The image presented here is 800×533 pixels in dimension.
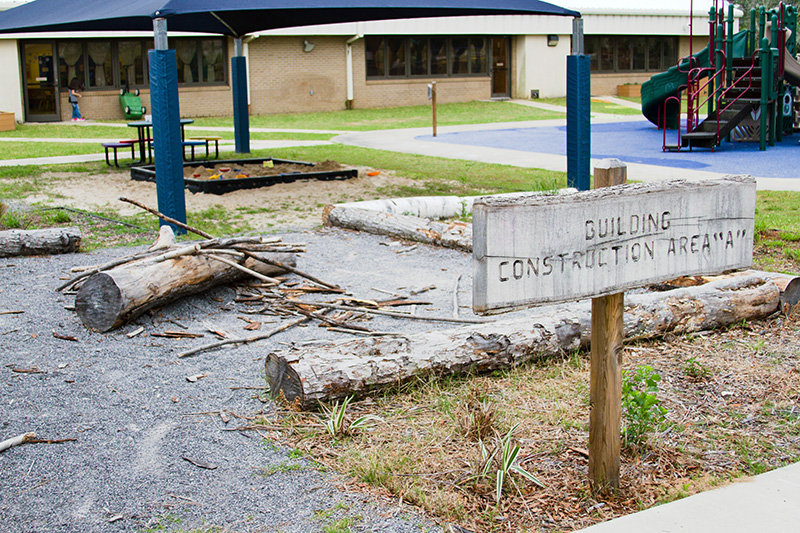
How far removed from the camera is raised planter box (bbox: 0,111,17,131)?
78.7ft

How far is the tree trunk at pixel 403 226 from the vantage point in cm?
877

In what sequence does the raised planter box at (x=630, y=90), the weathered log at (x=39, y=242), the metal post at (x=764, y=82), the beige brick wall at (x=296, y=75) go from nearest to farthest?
the weathered log at (x=39, y=242), the metal post at (x=764, y=82), the beige brick wall at (x=296, y=75), the raised planter box at (x=630, y=90)

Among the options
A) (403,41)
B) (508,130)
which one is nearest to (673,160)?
(508,130)

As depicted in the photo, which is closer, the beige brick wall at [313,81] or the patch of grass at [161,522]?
the patch of grass at [161,522]

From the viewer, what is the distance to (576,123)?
11.4 m

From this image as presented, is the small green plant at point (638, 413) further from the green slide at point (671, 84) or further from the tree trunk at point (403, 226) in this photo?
the green slide at point (671, 84)

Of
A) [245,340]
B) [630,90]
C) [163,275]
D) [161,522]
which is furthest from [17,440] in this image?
[630,90]

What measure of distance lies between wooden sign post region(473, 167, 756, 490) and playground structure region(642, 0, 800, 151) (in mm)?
14544

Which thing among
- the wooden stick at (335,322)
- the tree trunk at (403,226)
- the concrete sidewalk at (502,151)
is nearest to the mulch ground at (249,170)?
the concrete sidewalk at (502,151)

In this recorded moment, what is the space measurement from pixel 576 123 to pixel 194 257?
6526 mm

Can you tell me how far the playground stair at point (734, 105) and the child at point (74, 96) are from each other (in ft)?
60.9

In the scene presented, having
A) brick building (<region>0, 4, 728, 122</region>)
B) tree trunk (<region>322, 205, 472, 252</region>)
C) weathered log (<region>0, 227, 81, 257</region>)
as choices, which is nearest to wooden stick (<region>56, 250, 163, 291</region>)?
weathered log (<region>0, 227, 81, 257</region>)

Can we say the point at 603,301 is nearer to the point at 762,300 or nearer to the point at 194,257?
the point at 762,300

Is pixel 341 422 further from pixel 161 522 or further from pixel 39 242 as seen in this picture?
pixel 39 242
